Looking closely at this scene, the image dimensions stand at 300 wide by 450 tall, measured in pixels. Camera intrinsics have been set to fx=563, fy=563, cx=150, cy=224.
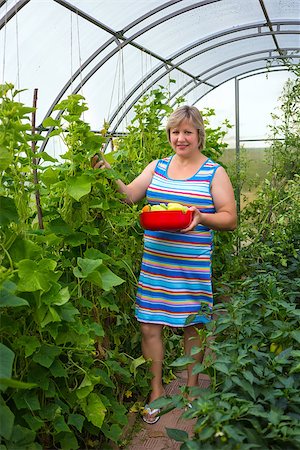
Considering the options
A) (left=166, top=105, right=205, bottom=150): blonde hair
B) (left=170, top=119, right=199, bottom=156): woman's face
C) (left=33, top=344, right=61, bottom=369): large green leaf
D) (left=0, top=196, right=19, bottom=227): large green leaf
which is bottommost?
(left=33, top=344, right=61, bottom=369): large green leaf

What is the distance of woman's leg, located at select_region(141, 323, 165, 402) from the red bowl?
546 mm

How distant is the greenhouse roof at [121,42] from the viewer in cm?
462

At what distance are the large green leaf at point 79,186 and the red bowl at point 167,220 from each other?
18.7 inches

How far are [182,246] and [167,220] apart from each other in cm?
25

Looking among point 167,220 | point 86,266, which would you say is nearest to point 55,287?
point 86,266

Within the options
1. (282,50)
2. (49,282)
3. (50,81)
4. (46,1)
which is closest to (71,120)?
(49,282)

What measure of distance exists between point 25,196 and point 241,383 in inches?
36.5

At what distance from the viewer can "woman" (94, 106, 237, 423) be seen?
265 centimetres

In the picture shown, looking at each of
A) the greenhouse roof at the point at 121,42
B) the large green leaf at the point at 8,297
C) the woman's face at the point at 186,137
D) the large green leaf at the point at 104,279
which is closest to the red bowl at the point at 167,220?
the woman's face at the point at 186,137

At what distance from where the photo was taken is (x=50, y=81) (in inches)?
212

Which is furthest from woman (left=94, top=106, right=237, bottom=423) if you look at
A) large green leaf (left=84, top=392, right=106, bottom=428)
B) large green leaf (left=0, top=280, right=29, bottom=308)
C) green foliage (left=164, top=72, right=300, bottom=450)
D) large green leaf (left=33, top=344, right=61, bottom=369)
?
large green leaf (left=0, top=280, right=29, bottom=308)

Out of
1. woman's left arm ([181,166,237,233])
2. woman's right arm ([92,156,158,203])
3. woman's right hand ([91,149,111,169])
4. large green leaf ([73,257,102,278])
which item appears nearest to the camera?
large green leaf ([73,257,102,278])

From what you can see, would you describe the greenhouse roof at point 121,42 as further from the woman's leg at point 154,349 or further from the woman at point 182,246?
the woman's leg at point 154,349

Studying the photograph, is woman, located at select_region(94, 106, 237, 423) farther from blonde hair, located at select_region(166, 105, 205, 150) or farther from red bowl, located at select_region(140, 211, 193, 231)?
red bowl, located at select_region(140, 211, 193, 231)
